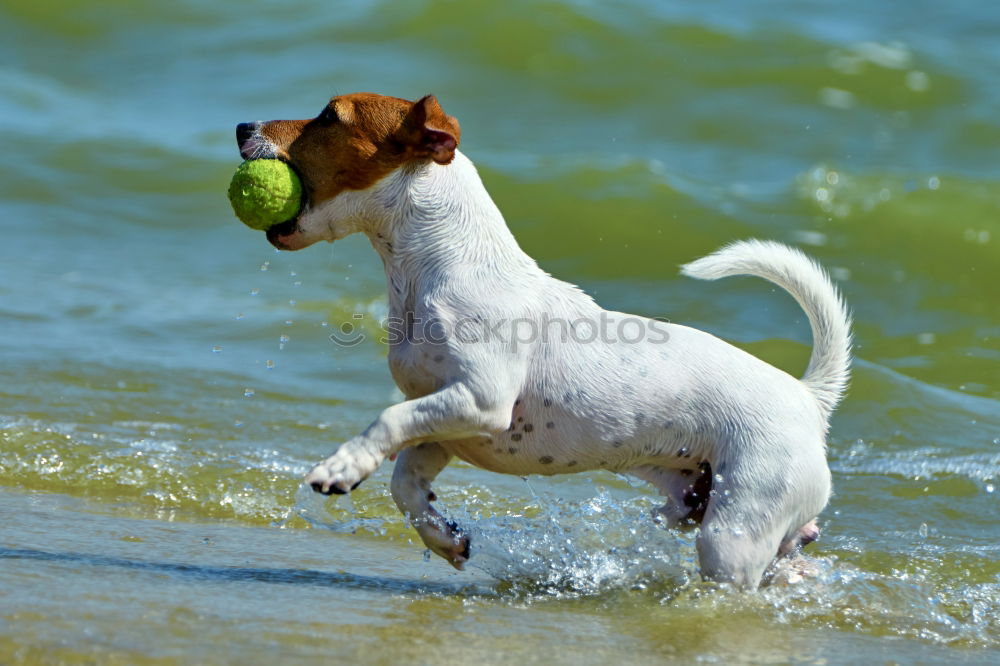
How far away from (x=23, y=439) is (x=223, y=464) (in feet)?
2.88

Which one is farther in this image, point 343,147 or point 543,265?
point 543,265

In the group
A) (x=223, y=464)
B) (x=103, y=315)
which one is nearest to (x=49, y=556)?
(x=223, y=464)

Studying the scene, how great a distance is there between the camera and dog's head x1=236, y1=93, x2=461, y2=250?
13.0 ft

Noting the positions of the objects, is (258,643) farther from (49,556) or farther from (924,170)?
(924,170)

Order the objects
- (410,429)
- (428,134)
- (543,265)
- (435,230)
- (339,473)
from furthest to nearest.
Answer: (543,265)
(435,230)
(428,134)
(410,429)
(339,473)

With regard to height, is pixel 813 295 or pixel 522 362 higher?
pixel 813 295

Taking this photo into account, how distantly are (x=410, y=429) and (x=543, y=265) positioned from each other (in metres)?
5.81

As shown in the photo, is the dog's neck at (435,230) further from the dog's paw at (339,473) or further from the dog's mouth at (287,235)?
the dog's paw at (339,473)

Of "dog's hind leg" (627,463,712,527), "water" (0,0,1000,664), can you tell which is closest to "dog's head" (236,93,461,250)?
"water" (0,0,1000,664)

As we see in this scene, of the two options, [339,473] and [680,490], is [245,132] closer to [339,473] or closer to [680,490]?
[339,473]

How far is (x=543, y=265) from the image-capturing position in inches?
373

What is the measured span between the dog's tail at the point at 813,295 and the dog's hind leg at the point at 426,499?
1033 millimetres

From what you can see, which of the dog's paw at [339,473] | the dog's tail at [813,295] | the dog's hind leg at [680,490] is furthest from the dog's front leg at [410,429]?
the dog's tail at [813,295]

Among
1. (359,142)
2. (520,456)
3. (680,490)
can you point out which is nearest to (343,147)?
(359,142)
